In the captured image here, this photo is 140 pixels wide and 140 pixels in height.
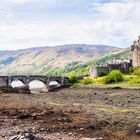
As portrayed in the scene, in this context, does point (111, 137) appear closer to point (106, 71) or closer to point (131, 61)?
point (106, 71)

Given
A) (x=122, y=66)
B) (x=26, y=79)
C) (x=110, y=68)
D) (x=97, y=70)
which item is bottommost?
(x=26, y=79)

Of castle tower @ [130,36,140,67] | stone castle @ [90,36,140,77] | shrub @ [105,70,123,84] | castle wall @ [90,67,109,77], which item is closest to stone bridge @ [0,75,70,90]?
castle wall @ [90,67,109,77]

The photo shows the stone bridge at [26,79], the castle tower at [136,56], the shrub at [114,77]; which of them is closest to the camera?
the shrub at [114,77]

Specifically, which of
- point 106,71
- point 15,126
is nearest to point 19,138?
point 15,126

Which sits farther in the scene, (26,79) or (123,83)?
(26,79)

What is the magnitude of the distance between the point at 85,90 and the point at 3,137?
77.0 metres

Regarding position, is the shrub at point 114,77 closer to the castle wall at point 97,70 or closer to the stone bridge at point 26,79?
the castle wall at point 97,70

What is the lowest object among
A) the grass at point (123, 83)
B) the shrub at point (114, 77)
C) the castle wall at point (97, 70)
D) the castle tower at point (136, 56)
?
the grass at point (123, 83)

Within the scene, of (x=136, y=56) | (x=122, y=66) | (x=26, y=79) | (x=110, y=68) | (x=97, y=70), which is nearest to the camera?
(x=97, y=70)

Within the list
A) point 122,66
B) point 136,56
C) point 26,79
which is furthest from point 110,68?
point 26,79

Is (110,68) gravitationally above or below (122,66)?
below

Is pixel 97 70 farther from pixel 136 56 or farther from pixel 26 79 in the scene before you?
pixel 26 79

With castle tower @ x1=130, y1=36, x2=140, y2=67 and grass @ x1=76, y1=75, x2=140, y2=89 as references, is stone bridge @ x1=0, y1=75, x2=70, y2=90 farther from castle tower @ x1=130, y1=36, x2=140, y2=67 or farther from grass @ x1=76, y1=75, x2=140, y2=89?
castle tower @ x1=130, y1=36, x2=140, y2=67

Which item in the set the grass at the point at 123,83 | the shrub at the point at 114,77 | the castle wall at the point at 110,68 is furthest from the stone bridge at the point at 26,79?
the shrub at the point at 114,77
